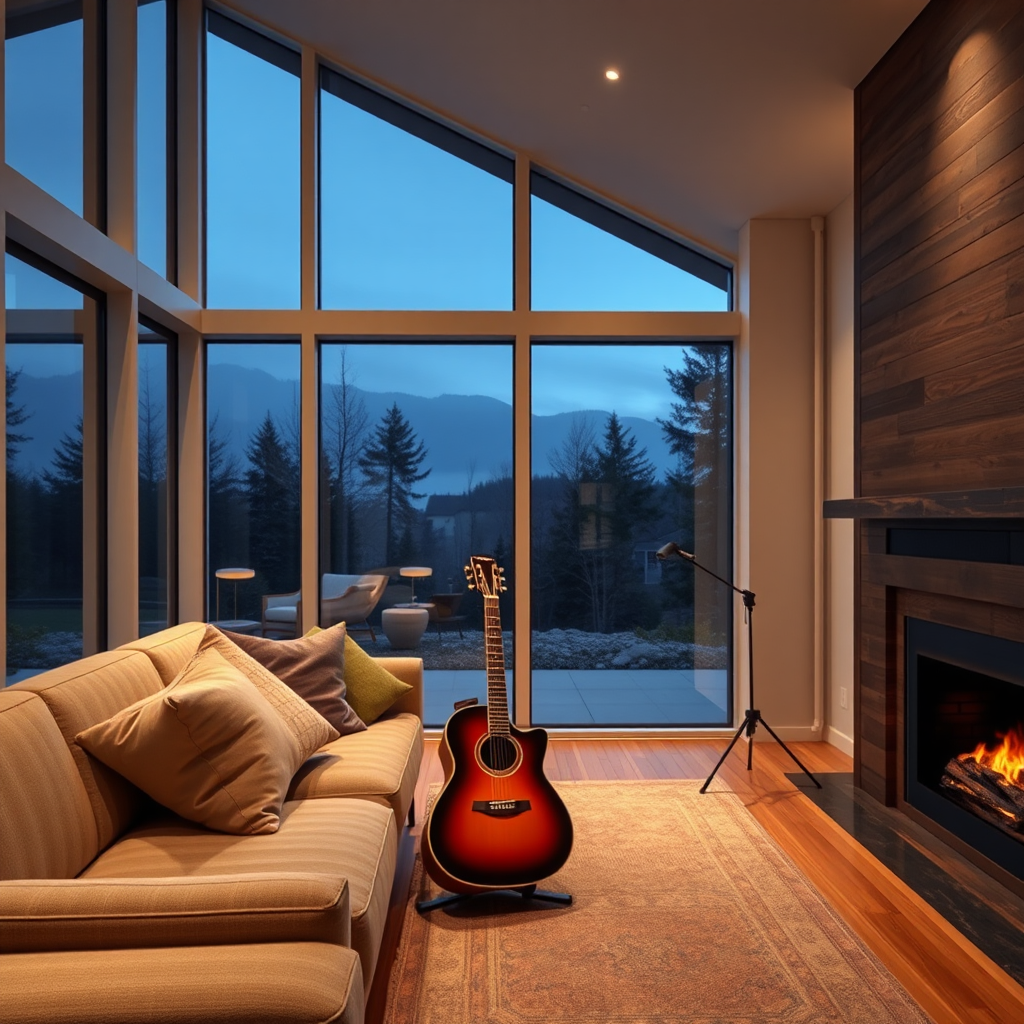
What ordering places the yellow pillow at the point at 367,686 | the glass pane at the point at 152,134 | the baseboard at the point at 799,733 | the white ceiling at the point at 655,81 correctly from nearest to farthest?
1. the yellow pillow at the point at 367,686
2. the white ceiling at the point at 655,81
3. the glass pane at the point at 152,134
4. the baseboard at the point at 799,733

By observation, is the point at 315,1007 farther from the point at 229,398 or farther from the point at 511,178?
the point at 511,178

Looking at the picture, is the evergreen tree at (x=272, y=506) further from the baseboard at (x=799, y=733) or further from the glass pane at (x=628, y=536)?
the baseboard at (x=799, y=733)

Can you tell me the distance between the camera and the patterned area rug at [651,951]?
2.18 metres

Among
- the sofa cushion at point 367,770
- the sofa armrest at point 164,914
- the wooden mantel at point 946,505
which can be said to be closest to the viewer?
the sofa armrest at point 164,914

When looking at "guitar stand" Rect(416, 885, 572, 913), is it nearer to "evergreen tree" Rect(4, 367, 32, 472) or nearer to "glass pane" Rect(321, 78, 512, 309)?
"evergreen tree" Rect(4, 367, 32, 472)

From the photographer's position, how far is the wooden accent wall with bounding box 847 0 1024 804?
2668 millimetres

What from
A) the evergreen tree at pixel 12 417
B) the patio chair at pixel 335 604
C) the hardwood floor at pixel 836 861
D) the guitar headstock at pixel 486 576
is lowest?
the hardwood floor at pixel 836 861

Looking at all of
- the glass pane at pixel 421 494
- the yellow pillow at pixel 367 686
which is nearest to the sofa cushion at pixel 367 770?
the yellow pillow at pixel 367 686

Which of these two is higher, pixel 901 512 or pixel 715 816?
pixel 901 512

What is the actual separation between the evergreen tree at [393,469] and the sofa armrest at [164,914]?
3642 mm

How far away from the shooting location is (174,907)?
1.44m

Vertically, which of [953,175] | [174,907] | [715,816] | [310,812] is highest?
[953,175]

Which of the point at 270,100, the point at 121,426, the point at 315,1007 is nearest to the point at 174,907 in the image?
the point at 315,1007

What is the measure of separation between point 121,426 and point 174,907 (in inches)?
118
